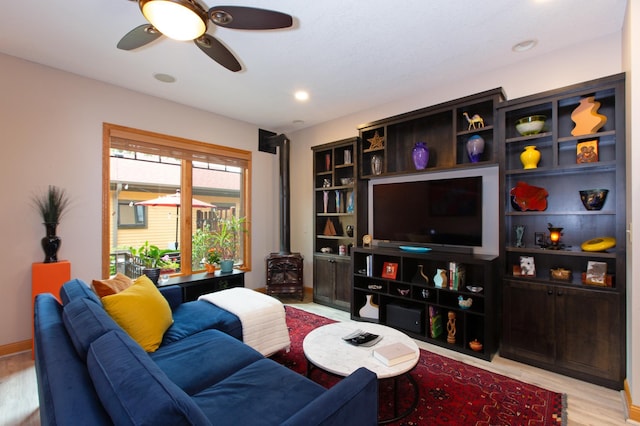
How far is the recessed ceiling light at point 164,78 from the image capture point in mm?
3304

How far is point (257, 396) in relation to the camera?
1.49 metres

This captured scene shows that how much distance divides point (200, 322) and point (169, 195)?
2434 millimetres

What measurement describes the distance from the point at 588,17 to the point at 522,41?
44 centimetres

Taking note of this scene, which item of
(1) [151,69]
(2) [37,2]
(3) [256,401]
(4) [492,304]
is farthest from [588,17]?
(2) [37,2]

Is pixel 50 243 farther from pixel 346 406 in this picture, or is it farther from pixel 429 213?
pixel 429 213

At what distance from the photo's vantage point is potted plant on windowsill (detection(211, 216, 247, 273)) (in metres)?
4.55

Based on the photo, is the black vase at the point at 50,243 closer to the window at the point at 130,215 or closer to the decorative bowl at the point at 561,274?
the window at the point at 130,215

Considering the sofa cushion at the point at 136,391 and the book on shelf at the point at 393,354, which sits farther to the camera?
the book on shelf at the point at 393,354

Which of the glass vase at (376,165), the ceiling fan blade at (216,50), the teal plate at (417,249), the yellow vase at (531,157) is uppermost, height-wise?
the ceiling fan blade at (216,50)

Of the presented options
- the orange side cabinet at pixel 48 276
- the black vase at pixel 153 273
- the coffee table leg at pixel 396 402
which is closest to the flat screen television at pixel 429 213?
the coffee table leg at pixel 396 402

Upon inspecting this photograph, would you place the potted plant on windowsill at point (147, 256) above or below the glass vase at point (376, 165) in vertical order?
below

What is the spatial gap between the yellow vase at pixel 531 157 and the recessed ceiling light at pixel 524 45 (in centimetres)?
91

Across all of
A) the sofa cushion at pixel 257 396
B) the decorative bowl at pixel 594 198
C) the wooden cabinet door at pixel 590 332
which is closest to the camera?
the sofa cushion at pixel 257 396

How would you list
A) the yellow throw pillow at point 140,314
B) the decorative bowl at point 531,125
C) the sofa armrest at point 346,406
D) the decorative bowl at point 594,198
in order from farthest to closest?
the decorative bowl at point 531,125 → the decorative bowl at point 594,198 → the yellow throw pillow at point 140,314 → the sofa armrest at point 346,406
